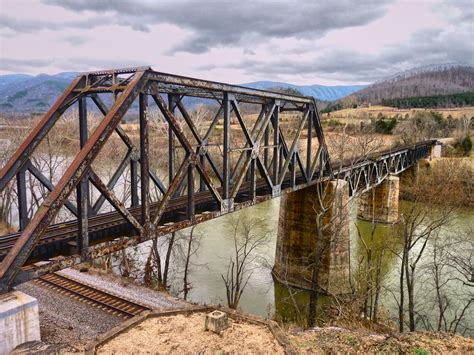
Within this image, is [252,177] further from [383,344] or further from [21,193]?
[21,193]

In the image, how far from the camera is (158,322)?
7.99 meters

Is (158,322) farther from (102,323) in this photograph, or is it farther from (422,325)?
(422,325)

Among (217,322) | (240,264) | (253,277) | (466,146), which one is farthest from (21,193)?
(466,146)

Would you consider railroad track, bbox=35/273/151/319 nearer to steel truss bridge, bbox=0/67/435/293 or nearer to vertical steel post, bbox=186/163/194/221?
steel truss bridge, bbox=0/67/435/293

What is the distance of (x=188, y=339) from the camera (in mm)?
7332

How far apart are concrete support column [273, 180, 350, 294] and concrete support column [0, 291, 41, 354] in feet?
50.0

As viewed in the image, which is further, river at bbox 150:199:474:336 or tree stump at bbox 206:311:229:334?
river at bbox 150:199:474:336

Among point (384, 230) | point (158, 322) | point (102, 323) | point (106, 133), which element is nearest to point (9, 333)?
point (158, 322)

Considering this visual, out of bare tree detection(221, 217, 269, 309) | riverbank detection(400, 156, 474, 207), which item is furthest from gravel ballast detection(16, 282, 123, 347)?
riverbank detection(400, 156, 474, 207)

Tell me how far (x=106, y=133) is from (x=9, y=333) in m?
3.67

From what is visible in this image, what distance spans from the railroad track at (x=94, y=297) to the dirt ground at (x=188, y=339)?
7.07 meters

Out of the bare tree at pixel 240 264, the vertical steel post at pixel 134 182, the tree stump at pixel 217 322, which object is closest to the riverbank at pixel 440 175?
the bare tree at pixel 240 264

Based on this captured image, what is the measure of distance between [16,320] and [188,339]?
2977mm

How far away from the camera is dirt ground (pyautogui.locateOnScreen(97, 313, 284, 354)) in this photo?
695 centimetres
